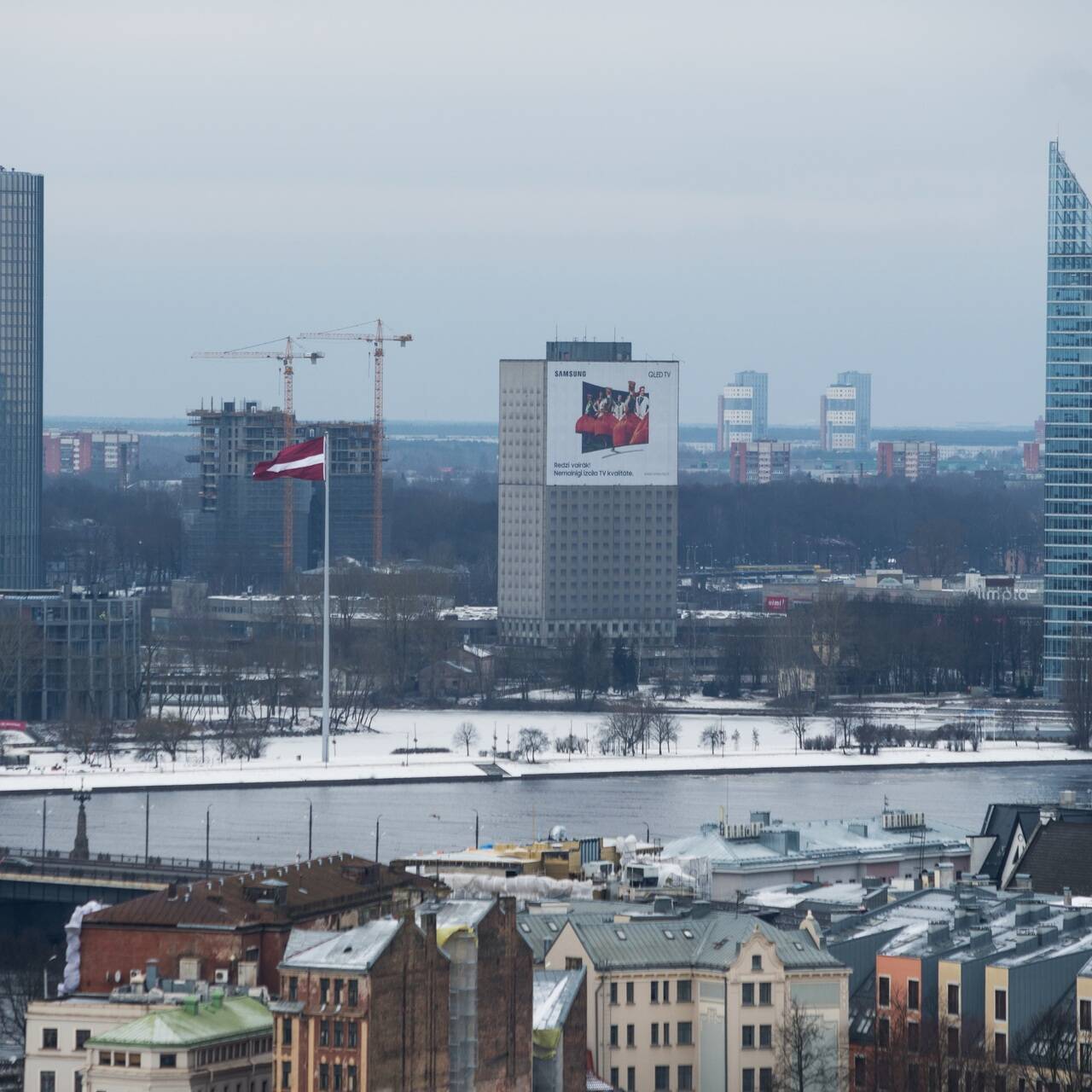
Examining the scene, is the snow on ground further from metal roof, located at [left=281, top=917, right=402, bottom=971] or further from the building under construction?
the building under construction

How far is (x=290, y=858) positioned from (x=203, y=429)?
8114cm

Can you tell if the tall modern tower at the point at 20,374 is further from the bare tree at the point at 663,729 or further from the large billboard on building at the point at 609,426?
the bare tree at the point at 663,729

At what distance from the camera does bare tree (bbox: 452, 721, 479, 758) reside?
78875mm

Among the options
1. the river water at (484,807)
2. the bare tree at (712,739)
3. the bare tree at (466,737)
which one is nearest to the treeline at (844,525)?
the bare tree at (466,737)

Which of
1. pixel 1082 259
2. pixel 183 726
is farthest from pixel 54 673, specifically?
pixel 1082 259

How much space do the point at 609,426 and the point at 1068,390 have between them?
16051mm

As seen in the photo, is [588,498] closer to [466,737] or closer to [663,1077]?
[466,737]

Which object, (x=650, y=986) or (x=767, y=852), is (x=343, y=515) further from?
(x=650, y=986)

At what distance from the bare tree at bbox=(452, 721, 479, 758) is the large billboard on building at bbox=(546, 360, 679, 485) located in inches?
1113

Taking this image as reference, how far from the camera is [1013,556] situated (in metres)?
156

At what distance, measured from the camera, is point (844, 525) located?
175m

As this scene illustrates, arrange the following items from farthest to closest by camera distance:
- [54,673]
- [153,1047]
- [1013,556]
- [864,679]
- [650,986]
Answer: [1013,556] → [864,679] → [54,673] → [650,986] → [153,1047]

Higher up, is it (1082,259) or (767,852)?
(1082,259)

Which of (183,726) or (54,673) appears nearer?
(183,726)
